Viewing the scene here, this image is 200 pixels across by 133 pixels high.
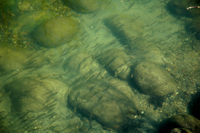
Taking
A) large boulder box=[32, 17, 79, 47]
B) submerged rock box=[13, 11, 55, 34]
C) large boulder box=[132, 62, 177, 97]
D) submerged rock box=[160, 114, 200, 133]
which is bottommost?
submerged rock box=[160, 114, 200, 133]

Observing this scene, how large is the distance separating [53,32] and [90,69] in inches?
161

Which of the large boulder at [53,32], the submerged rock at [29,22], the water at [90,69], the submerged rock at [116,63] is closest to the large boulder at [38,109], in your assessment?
the water at [90,69]

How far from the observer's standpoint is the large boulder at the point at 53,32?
762 cm

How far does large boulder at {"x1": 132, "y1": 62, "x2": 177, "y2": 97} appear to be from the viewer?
213 inches

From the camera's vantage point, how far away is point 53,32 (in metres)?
7.59

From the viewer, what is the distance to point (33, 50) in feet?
26.5

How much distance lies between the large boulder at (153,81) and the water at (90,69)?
52 millimetres

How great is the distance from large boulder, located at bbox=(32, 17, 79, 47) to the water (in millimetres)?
73

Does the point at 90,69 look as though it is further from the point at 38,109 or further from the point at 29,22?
the point at 29,22

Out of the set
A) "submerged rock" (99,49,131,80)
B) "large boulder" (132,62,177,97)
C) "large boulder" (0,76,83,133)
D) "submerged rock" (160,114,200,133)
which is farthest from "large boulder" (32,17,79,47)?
"submerged rock" (160,114,200,133)

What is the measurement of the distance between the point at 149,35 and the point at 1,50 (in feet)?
40.3

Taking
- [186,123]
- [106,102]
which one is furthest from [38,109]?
[186,123]

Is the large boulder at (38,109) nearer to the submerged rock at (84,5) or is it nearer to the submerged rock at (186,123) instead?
the submerged rock at (186,123)

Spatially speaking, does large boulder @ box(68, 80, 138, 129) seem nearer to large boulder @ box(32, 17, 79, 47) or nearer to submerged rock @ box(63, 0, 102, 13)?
large boulder @ box(32, 17, 79, 47)
